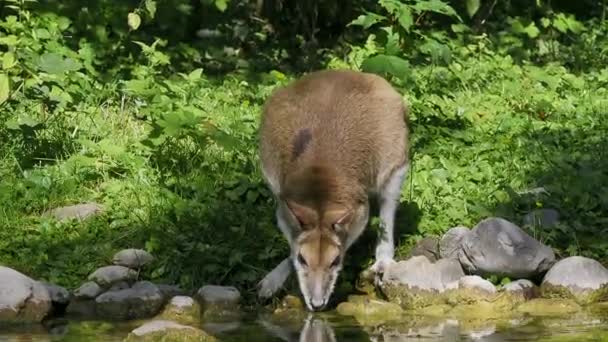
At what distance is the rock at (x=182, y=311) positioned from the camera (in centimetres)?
798

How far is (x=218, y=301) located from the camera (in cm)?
812

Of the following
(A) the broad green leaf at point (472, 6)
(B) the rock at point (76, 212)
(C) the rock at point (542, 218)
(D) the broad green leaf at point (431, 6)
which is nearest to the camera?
(C) the rock at point (542, 218)

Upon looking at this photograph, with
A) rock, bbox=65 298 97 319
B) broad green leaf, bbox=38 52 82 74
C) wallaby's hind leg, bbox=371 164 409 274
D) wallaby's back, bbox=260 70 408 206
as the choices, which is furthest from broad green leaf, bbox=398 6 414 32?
rock, bbox=65 298 97 319

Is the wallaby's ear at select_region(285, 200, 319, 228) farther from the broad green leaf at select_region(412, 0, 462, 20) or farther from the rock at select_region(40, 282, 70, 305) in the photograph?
the broad green leaf at select_region(412, 0, 462, 20)

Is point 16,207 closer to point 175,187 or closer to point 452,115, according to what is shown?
point 175,187

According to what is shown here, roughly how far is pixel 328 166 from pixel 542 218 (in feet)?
5.99

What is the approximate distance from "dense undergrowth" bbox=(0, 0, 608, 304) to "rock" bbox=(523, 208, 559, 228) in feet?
0.21

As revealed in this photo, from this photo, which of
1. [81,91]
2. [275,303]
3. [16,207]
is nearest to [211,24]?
[81,91]

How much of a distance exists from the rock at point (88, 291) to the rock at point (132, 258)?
348 mm

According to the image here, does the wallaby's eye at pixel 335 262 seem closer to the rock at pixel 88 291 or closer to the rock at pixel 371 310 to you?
the rock at pixel 371 310

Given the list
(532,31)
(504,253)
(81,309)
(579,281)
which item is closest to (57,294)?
(81,309)

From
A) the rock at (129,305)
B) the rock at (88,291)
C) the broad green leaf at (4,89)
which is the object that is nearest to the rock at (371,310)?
the rock at (129,305)

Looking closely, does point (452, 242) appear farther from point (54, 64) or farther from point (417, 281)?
point (54, 64)

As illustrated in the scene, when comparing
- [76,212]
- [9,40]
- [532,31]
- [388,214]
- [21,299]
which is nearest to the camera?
[21,299]
